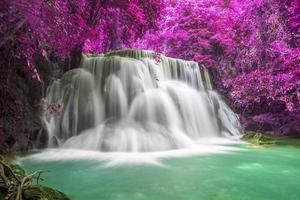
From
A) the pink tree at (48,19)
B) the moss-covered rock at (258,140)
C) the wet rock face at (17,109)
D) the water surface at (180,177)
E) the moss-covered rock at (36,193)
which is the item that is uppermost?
the pink tree at (48,19)

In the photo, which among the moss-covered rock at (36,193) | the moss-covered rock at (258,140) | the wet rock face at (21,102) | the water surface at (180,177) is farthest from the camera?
the moss-covered rock at (258,140)

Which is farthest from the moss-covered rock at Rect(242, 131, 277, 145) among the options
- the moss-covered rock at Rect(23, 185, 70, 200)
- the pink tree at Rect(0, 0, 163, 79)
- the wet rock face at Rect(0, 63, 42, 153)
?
the moss-covered rock at Rect(23, 185, 70, 200)

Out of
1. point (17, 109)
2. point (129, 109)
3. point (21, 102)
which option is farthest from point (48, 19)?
point (129, 109)

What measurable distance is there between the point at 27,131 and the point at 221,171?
177 inches

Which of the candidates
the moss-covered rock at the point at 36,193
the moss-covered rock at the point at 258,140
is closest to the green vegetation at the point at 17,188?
the moss-covered rock at the point at 36,193

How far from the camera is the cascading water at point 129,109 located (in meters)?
8.73

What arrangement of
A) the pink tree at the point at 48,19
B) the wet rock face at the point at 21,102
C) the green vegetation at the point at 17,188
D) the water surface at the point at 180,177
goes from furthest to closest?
the wet rock face at the point at 21,102 < the water surface at the point at 180,177 < the pink tree at the point at 48,19 < the green vegetation at the point at 17,188

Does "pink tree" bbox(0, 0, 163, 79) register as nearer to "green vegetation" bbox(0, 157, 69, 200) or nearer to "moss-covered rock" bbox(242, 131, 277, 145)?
"green vegetation" bbox(0, 157, 69, 200)

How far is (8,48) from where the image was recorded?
5633mm

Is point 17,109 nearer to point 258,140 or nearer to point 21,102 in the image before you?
point 21,102

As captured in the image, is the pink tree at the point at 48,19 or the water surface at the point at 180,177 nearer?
the pink tree at the point at 48,19

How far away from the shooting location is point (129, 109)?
10.2 m

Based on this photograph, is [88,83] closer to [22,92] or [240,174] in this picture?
[22,92]

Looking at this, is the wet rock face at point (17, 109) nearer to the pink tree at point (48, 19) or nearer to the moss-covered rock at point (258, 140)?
the pink tree at point (48, 19)
